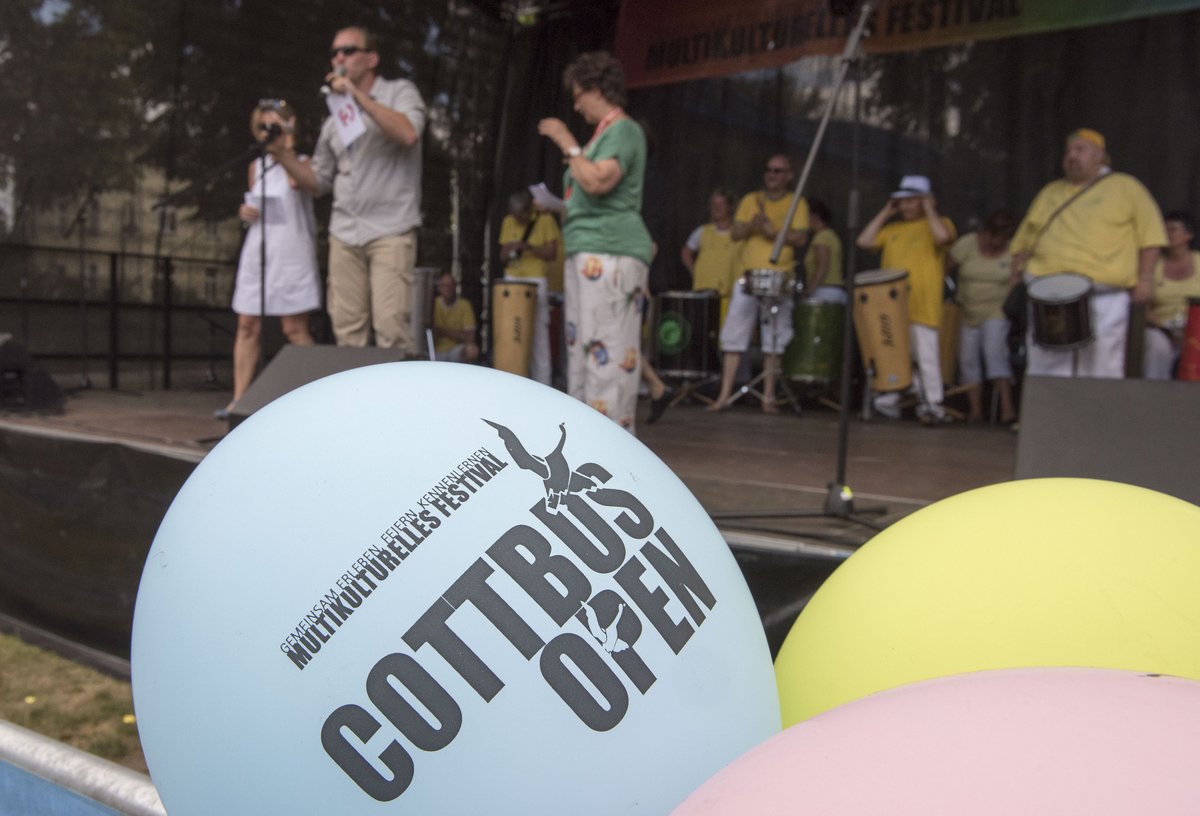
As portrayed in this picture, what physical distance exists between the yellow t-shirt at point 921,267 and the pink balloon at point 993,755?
23.1 feet

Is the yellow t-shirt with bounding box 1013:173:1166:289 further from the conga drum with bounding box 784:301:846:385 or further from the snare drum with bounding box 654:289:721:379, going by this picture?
the snare drum with bounding box 654:289:721:379

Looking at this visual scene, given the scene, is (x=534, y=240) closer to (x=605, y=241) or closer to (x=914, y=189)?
(x=914, y=189)

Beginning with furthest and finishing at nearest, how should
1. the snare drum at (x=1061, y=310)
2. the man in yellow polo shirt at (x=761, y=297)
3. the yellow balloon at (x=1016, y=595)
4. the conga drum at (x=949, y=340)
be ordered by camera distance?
1. the conga drum at (x=949, y=340)
2. the man in yellow polo shirt at (x=761, y=297)
3. the snare drum at (x=1061, y=310)
4. the yellow balloon at (x=1016, y=595)

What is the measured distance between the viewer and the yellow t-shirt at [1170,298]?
6.88 metres

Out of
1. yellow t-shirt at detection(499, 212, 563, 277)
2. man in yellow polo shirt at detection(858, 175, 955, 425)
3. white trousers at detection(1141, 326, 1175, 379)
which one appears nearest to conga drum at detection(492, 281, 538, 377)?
yellow t-shirt at detection(499, 212, 563, 277)

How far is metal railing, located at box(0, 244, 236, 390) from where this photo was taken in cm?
827

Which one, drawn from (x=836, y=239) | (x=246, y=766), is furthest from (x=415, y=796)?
(x=836, y=239)

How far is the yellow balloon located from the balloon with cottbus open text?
0.23 m

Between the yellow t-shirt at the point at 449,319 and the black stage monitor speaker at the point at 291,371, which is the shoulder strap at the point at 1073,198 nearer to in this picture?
the black stage monitor speaker at the point at 291,371

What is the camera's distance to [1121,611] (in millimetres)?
1113

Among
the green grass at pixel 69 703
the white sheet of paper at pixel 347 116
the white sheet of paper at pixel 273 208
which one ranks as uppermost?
the white sheet of paper at pixel 347 116

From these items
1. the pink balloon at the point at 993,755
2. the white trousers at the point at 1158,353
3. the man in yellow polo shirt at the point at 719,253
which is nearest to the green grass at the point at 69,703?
Result: the pink balloon at the point at 993,755

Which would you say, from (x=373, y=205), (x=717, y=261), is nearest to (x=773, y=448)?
(x=373, y=205)

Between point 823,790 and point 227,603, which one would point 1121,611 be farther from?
point 227,603
